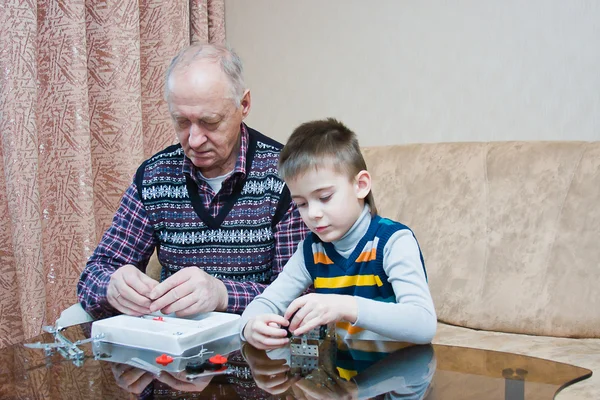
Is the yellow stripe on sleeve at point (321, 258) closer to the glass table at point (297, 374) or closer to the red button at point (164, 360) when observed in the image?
the glass table at point (297, 374)

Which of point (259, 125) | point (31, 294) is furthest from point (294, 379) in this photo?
point (259, 125)

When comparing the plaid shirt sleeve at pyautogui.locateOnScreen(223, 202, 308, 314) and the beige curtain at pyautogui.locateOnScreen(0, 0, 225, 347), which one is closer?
the plaid shirt sleeve at pyautogui.locateOnScreen(223, 202, 308, 314)

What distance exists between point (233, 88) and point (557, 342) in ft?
3.13

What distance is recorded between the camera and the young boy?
1186 millimetres

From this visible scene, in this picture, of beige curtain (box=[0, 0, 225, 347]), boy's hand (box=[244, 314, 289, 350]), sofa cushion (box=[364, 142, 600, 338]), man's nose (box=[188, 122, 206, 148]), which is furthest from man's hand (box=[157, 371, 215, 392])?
beige curtain (box=[0, 0, 225, 347])

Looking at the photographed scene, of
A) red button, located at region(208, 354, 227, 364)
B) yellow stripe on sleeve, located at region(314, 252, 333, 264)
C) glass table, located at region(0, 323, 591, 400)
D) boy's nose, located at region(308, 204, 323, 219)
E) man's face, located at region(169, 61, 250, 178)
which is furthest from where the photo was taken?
man's face, located at region(169, 61, 250, 178)

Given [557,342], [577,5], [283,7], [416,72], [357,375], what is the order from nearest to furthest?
[357,375]
[557,342]
[577,5]
[416,72]
[283,7]

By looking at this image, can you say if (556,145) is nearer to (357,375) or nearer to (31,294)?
(357,375)

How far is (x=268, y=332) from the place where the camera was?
1207 mm

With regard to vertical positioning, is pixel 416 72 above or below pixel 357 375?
above

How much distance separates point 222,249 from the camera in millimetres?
1667

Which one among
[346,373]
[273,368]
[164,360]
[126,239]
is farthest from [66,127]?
[346,373]

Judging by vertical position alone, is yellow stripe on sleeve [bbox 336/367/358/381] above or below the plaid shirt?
below

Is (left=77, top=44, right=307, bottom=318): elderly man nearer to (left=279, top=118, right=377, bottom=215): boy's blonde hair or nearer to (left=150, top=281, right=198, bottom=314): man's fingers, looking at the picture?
(left=150, top=281, right=198, bottom=314): man's fingers
